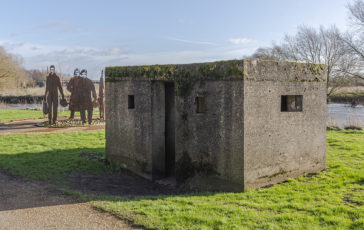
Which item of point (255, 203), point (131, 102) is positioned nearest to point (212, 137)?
point (255, 203)

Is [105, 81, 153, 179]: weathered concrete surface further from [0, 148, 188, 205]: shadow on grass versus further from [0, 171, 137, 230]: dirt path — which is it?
[0, 171, 137, 230]: dirt path

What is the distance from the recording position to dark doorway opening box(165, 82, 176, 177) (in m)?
9.19

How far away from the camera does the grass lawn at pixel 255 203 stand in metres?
5.55

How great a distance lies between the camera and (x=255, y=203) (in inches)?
253

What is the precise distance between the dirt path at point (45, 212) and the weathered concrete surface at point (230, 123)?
8.42ft

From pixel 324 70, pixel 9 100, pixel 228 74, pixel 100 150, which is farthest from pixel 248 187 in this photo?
pixel 9 100

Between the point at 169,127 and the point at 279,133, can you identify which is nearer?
the point at 279,133

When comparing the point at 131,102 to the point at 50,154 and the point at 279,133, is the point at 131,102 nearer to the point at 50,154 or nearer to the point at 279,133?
the point at 50,154

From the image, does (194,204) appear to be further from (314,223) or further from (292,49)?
(292,49)

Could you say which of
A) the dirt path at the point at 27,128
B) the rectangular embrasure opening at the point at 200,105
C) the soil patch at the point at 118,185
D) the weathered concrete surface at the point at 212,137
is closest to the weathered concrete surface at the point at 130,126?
the soil patch at the point at 118,185

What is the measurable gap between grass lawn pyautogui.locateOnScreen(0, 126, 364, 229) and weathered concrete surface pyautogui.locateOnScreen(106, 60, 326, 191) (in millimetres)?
559

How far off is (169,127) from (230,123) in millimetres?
2553

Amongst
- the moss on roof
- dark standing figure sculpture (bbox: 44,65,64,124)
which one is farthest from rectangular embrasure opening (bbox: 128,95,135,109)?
dark standing figure sculpture (bbox: 44,65,64,124)

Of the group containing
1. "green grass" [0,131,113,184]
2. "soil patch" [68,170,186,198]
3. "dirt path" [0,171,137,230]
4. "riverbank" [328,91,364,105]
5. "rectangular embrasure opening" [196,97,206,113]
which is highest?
"riverbank" [328,91,364,105]
